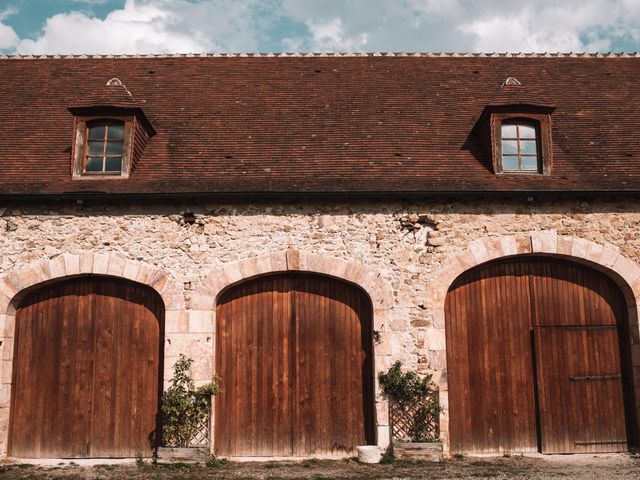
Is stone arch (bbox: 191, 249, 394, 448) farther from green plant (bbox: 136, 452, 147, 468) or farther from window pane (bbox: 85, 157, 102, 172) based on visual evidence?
window pane (bbox: 85, 157, 102, 172)

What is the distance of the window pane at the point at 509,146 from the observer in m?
8.95

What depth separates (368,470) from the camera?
731 centimetres

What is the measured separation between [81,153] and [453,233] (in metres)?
5.67

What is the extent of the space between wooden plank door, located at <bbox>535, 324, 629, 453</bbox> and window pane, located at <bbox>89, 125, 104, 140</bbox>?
7175 mm

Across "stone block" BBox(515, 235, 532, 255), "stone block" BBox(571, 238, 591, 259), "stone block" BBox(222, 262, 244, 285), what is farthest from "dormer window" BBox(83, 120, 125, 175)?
"stone block" BBox(571, 238, 591, 259)

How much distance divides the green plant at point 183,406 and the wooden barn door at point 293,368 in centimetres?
43

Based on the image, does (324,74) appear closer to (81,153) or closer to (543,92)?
(543,92)

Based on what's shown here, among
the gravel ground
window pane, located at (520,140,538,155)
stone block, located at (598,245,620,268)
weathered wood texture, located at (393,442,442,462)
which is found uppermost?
window pane, located at (520,140,538,155)

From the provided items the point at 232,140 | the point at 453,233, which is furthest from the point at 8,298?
the point at 453,233

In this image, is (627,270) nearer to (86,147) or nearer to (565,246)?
(565,246)

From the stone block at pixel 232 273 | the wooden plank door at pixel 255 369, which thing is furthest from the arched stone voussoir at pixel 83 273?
the wooden plank door at pixel 255 369

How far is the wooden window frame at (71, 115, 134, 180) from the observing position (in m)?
8.66

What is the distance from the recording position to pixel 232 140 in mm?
9445

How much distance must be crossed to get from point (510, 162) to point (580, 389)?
347cm
